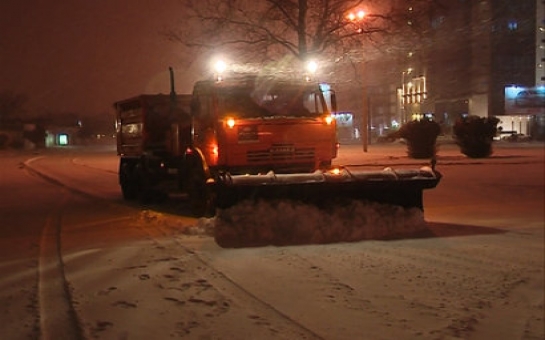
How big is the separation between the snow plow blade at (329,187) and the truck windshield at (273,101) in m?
1.96

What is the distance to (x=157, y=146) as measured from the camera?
16.9 metres

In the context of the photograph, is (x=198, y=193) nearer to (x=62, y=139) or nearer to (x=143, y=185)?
(x=143, y=185)

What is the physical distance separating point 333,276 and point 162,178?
940 centimetres

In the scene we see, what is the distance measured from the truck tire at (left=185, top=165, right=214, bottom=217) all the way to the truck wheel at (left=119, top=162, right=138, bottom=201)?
16.4ft

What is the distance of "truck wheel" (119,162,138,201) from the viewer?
59.9ft

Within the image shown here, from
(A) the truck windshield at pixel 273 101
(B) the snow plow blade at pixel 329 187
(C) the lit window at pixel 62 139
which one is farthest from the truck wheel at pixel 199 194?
(C) the lit window at pixel 62 139

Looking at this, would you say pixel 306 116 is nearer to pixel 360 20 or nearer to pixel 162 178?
pixel 162 178

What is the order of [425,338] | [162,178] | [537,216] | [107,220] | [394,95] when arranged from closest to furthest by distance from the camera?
[425,338]
[537,216]
[107,220]
[162,178]
[394,95]

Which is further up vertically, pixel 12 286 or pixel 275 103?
pixel 275 103

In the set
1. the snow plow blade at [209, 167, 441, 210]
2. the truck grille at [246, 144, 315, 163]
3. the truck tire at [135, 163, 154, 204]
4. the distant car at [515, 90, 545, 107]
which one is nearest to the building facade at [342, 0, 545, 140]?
the distant car at [515, 90, 545, 107]

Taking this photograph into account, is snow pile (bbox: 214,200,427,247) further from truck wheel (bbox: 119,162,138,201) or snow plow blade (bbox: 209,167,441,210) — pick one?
truck wheel (bbox: 119,162,138,201)

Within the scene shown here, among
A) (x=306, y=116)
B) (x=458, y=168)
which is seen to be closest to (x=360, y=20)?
(x=458, y=168)

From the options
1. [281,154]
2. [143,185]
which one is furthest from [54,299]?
[143,185]

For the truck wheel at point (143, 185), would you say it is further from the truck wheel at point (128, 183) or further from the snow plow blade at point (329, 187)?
the snow plow blade at point (329, 187)
